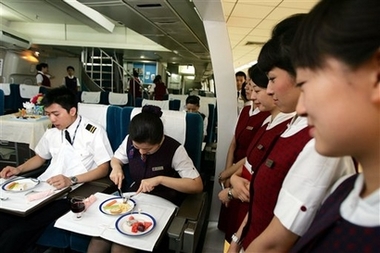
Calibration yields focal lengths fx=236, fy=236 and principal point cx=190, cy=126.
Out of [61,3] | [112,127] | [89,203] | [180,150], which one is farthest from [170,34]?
[89,203]

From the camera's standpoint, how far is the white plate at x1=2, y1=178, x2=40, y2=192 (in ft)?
4.33

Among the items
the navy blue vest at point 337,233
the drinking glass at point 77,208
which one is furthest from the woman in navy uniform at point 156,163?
the navy blue vest at point 337,233

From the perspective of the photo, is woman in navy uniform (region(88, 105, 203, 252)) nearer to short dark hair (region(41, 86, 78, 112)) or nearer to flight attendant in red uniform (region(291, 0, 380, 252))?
short dark hair (region(41, 86, 78, 112))

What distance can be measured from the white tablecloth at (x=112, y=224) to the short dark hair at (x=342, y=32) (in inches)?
34.4

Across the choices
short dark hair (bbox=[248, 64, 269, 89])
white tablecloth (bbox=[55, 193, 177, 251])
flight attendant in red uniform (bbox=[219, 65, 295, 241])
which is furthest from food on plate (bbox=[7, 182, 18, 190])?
short dark hair (bbox=[248, 64, 269, 89])

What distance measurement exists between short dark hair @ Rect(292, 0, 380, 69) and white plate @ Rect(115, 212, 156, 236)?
2.97ft

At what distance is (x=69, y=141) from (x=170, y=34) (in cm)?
356

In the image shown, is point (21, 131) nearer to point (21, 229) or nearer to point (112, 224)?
point (21, 229)

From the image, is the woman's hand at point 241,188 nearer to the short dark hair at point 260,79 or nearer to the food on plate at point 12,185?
the short dark hair at point 260,79

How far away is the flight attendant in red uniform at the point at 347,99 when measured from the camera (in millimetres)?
373

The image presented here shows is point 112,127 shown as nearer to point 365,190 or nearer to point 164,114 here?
point 164,114

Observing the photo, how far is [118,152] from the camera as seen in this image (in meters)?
1.66

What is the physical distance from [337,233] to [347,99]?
0.26 metres

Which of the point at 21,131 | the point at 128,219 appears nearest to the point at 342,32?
the point at 128,219
